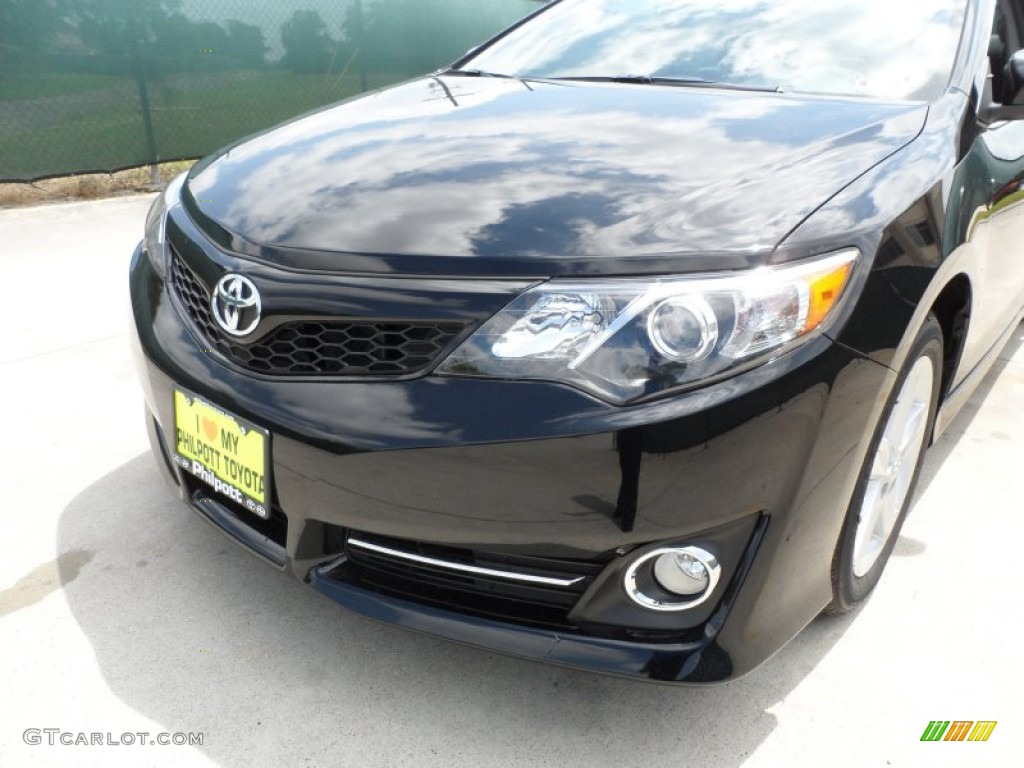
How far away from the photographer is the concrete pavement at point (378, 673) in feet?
5.34

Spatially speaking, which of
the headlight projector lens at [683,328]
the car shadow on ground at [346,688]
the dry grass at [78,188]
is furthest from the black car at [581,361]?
the dry grass at [78,188]

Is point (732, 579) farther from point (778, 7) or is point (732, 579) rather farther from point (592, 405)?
point (778, 7)

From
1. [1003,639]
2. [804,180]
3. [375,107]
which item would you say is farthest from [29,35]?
[1003,639]

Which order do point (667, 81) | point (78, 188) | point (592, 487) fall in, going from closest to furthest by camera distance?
point (592, 487) < point (667, 81) < point (78, 188)

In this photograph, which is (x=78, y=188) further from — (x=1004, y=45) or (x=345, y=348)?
(x=1004, y=45)

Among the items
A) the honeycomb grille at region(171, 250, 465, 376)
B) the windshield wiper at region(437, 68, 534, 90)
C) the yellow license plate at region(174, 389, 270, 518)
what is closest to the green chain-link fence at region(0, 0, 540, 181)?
the windshield wiper at region(437, 68, 534, 90)

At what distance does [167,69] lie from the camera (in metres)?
6.58

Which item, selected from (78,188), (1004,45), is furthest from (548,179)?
(78,188)

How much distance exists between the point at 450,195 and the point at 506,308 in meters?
0.37

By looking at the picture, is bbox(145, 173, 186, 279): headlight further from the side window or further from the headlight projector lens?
the side window

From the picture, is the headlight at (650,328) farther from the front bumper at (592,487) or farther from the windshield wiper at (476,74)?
the windshield wiper at (476,74)

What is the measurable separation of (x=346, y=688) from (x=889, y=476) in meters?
1.21

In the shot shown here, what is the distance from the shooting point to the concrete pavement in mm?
1627

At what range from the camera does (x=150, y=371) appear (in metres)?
1.84
